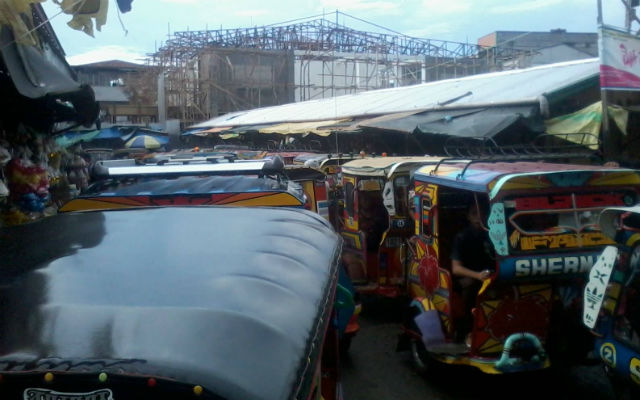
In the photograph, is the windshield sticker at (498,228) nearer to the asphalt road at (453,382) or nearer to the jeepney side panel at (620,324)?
the jeepney side panel at (620,324)

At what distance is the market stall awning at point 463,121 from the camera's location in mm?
10695

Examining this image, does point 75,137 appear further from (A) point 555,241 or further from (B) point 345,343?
(A) point 555,241

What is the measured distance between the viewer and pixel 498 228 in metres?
4.70

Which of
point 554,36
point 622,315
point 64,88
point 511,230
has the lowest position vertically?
point 622,315

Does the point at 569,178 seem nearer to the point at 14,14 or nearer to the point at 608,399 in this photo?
the point at 608,399

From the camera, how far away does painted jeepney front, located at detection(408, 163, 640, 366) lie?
186 inches

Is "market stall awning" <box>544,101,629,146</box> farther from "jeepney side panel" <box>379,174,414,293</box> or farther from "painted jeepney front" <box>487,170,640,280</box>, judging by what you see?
"painted jeepney front" <box>487,170,640,280</box>

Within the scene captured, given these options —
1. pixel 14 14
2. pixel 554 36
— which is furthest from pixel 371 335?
pixel 554 36

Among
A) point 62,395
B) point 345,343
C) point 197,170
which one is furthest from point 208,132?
→ point 62,395

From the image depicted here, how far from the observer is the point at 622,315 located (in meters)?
3.68

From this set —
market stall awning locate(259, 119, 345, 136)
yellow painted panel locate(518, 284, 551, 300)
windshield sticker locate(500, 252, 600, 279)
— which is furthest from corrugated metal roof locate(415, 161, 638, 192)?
market stall awning locate(259, 119, 345, 136)

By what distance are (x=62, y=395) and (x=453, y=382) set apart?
5.06 m

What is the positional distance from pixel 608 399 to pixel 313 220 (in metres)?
3.61

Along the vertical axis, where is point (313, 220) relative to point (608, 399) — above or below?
above
